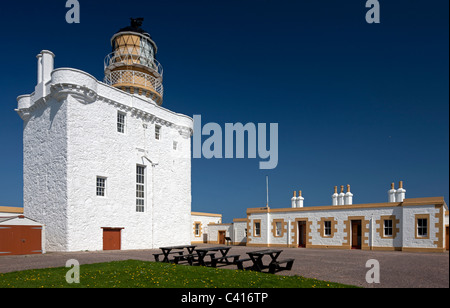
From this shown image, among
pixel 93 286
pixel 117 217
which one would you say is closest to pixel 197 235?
pixel 117 217

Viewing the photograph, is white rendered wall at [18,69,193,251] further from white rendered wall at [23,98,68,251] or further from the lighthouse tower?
the lighthouse tower

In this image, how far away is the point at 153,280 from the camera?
768 centimetres

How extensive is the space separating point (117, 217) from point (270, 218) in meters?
13.1

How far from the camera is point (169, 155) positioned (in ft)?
80.8

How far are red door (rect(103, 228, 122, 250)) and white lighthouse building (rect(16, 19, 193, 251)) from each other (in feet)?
0.20

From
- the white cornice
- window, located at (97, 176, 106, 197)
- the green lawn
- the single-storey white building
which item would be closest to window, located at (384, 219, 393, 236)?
the single-storey white building

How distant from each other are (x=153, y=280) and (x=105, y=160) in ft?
44.1

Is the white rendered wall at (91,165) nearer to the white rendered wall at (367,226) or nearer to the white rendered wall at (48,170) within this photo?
the white rendered wall at (48,170)

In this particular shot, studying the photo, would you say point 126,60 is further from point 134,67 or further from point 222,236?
point 222,236

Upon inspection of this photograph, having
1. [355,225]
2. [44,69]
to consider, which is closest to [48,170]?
[44,69]

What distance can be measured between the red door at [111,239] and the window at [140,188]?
235 centimetres

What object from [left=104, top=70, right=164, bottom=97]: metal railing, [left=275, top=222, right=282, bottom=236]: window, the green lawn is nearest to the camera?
the green lawn

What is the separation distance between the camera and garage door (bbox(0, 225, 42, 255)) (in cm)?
1597
